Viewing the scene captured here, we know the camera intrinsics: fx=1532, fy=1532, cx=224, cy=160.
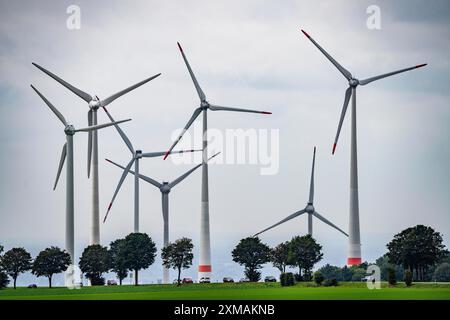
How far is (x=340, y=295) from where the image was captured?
643 feet
